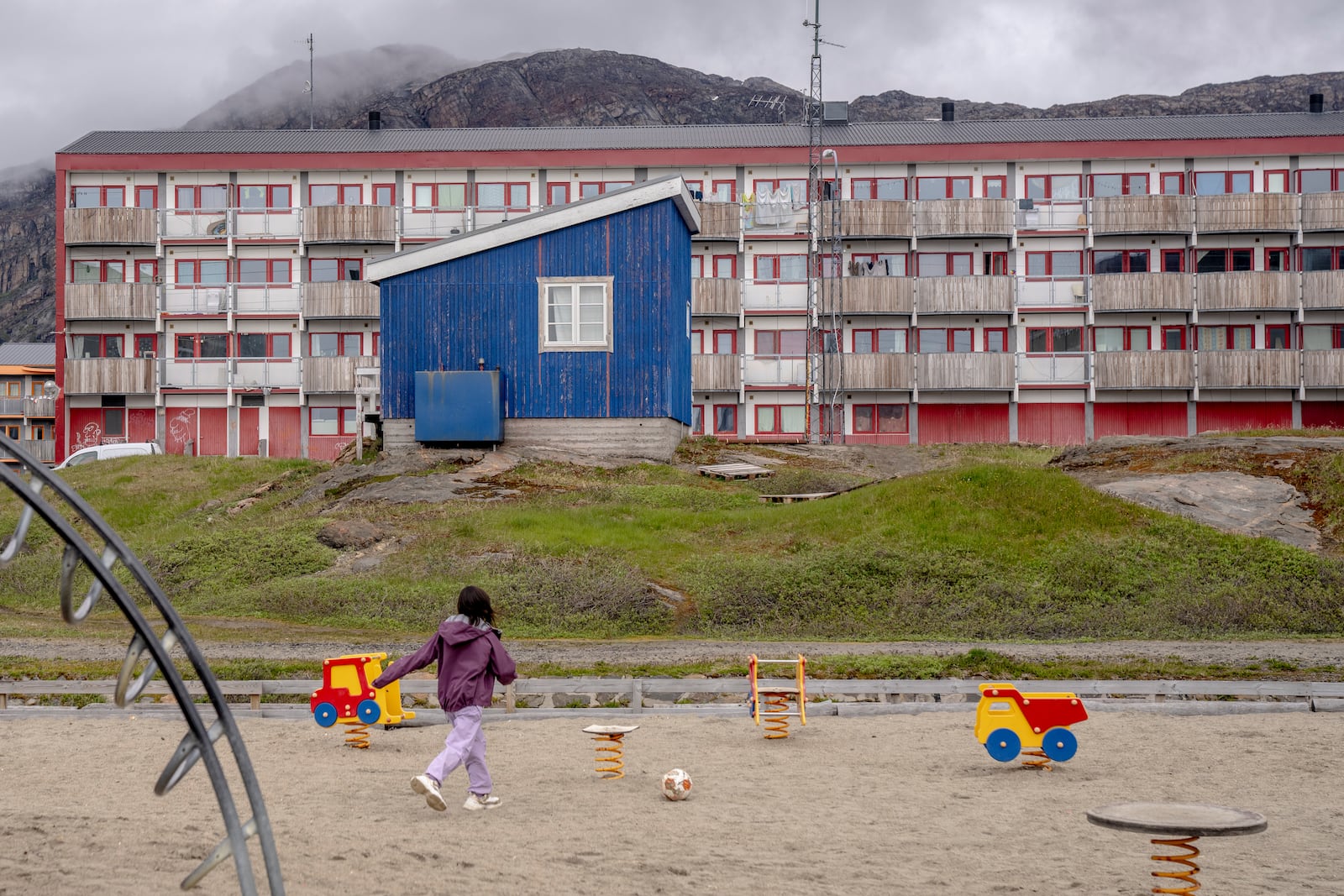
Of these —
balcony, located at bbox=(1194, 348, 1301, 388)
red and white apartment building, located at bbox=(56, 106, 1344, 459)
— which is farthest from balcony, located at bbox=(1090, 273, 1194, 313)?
balcony, located at bbox=(1194, 348, 1301, 388)

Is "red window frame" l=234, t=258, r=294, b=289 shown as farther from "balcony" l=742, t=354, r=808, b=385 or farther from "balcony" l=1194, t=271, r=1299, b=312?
"balcony" l=1194, t=271, r=1299, b=312

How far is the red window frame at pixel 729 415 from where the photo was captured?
5181cm

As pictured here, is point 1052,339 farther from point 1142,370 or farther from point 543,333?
point 543,333

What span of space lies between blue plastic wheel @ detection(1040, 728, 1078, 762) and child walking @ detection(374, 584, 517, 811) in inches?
176

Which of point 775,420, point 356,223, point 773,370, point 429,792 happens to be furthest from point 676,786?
point 356,223

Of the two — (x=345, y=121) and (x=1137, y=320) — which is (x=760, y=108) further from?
(x=1137, y=320)

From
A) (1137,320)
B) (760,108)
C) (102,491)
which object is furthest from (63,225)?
(760,108)

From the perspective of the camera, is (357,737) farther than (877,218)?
No

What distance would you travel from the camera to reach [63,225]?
2104 inches

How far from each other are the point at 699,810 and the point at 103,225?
50.2 m

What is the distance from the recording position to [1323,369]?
4934 cm

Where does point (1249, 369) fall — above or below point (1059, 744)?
above

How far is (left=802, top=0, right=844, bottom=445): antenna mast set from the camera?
4934 centimetres

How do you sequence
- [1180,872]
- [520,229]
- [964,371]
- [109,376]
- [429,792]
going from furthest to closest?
[109,376] < [964,371] < [520,229] < [429,792] < [1180,872]
